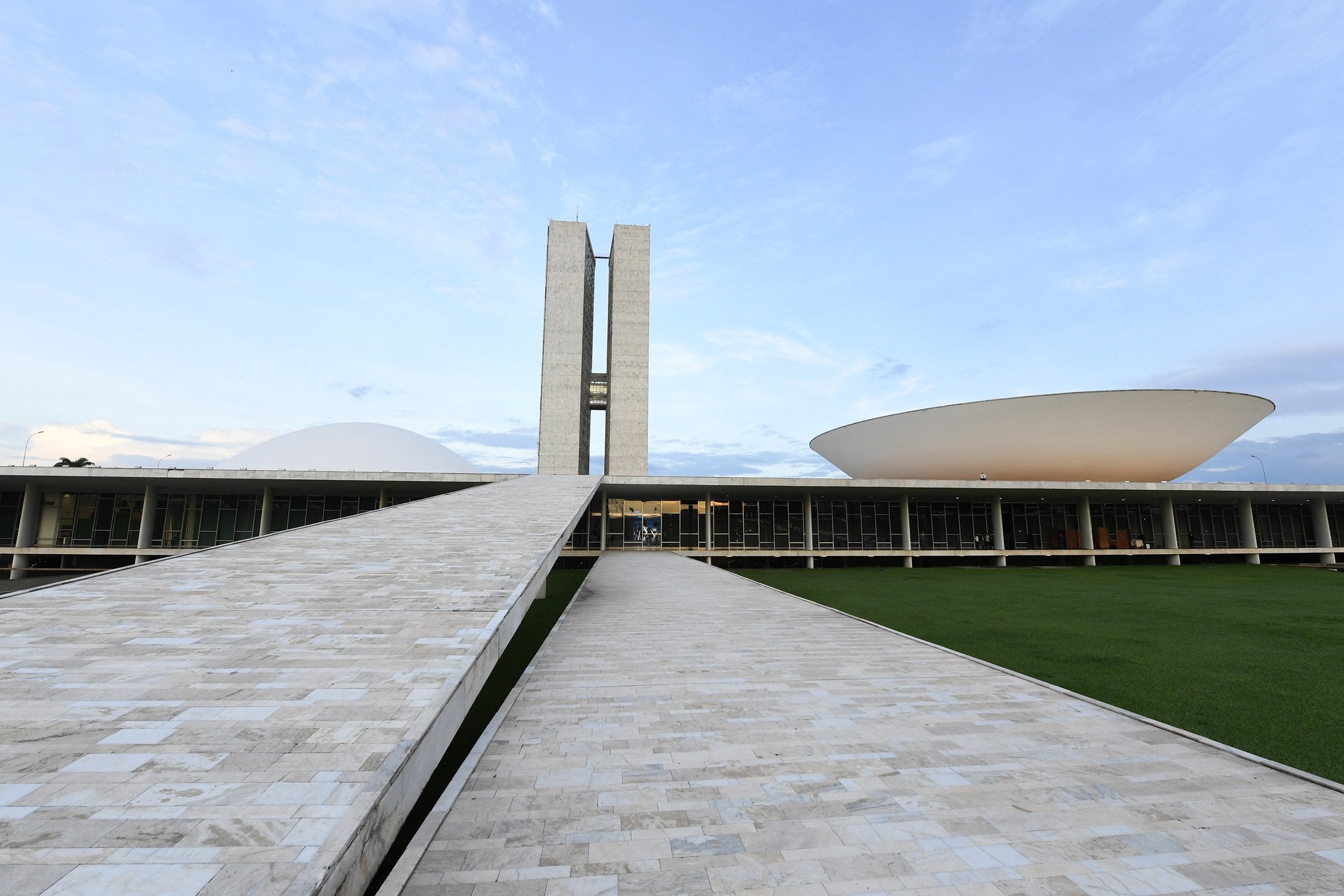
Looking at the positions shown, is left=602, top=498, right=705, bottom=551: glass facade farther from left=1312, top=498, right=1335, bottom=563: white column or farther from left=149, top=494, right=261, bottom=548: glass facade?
left=1312, top=498, right=1335, bottom=563: white column

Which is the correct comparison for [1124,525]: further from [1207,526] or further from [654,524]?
[654,524]

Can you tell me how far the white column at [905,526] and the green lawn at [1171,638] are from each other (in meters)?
6.13

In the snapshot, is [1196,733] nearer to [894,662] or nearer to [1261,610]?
[894,662]

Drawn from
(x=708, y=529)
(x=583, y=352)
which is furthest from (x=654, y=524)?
(x=583, y=352)

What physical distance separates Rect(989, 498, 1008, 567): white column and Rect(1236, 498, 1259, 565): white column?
11.4m

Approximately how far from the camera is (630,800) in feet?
10.7

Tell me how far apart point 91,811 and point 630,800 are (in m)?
2.36

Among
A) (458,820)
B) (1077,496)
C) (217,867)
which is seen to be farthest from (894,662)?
(1077,496)

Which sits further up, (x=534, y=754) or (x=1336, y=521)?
(x=1336, y=521)

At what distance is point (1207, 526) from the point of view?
27.9 meters

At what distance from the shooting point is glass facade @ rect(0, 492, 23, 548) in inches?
901

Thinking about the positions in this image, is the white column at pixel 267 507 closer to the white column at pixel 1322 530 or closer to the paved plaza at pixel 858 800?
the paved plaza at pixel 858 800

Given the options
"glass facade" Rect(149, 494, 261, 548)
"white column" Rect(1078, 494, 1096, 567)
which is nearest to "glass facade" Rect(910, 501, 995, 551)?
"white column" Rect(1078, 494, 1096, 567)

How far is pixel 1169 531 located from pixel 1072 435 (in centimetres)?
800
